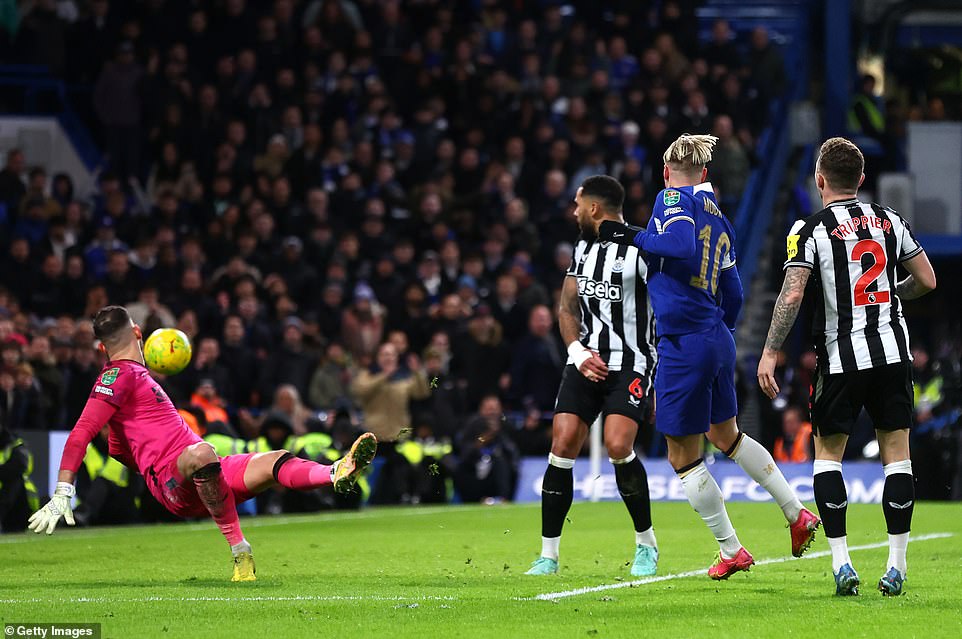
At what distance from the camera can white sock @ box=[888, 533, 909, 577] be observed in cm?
851

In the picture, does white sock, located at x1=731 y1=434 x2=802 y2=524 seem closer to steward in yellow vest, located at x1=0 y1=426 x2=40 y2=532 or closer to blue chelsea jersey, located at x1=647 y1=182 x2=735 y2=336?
blue chelsea jersey, located at x1=647 y1=182 x2=735 y2=336

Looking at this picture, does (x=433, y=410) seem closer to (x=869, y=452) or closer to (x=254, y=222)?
(x=254, y=222)

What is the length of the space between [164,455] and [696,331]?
3206 millimetres

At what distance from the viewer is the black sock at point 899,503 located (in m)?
8.53

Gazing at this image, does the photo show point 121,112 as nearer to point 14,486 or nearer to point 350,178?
point 350,178

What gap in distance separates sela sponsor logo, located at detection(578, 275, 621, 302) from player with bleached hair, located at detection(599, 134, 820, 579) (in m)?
0.45

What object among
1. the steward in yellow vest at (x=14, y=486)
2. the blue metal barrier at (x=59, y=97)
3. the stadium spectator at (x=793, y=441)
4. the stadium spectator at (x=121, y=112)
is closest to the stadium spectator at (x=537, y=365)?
the stadium spectator at (x=793, y=441)

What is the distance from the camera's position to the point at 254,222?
2247 centimetres

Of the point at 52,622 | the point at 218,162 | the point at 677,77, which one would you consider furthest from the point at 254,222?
the point at 52,622

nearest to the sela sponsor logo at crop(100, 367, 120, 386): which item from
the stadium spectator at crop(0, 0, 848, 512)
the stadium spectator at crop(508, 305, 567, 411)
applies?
the stadium spectator at crop(0, 0, 848, 512)

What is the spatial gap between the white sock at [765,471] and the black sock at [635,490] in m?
0.62

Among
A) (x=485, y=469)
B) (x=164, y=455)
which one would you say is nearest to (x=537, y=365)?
(x=485, y=469)

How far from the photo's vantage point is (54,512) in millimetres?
9188

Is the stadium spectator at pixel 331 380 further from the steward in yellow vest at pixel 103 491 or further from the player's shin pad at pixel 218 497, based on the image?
the player's shin pad at pixel 218 497
